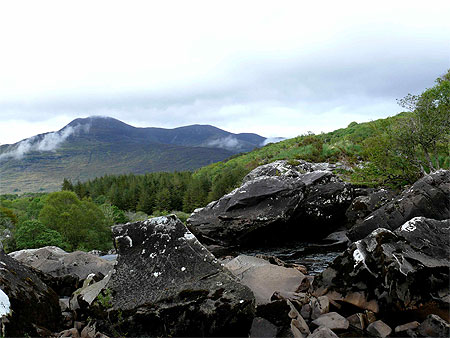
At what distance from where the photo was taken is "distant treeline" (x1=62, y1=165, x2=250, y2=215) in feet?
228

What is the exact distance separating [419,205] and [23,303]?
16.4m

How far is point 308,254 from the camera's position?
20859 millimetres

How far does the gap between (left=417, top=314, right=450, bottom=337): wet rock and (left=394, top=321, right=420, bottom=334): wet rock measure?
0.13 meters

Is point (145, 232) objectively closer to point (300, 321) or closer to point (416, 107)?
point (300, 321)

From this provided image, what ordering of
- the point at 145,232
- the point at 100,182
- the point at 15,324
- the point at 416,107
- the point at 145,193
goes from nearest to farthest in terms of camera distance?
the point at 15,324 < the point at 145,232 < the point at 416,107 < the point at 145,193 < the point at 100,182

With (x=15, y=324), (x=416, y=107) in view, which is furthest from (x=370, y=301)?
(x=416, y=107)

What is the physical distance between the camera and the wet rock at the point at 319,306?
9.95 metres

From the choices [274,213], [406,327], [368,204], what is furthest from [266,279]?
[368,204]

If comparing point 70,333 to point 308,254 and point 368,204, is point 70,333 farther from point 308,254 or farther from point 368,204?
point 368,204

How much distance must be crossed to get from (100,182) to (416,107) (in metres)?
106

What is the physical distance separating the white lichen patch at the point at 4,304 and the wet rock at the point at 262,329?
6213 millimetres

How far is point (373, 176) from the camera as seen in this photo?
2655 cm

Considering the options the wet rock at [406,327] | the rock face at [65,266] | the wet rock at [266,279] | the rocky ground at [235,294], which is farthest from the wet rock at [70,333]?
the wet rock at [406,327]

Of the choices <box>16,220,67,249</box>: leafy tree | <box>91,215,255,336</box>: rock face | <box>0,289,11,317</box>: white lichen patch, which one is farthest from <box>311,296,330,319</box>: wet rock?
<box>16,220,67,249</box>: leafy tree
